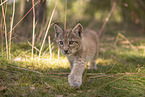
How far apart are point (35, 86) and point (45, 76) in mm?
294

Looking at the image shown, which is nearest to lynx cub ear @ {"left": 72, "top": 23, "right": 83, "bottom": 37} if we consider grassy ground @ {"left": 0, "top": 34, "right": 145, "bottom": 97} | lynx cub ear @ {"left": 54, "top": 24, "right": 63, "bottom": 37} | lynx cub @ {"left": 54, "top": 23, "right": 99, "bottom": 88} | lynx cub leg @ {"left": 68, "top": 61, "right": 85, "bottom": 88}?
lynx cub @ {"left": 54, "top": 23, "right": 99, "bottom": 88}

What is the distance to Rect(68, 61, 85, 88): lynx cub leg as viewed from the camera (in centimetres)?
265

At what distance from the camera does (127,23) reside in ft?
39.5

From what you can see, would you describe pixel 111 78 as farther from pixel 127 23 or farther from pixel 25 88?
pixel 127 23

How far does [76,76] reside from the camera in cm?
283

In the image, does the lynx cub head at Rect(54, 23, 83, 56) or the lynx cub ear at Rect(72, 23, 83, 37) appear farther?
the lynx cub ear at Rect(72, 23, 83, 37)

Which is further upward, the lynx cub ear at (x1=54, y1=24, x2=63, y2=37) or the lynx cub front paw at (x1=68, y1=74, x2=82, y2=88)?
the lynx cub ear at (x1=54, y1=24, x2=63, y2=37)

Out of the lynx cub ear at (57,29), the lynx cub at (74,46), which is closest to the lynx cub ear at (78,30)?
the lynx cub at (74,46)

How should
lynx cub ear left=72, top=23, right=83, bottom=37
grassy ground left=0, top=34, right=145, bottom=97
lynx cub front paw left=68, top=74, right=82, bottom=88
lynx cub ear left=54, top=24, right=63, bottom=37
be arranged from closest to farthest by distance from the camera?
1. grassy ground left=0, top=34, right=145, bottom=97
2. lynx cub front paw left=68, top=74, right=82, bottom=88
3. lynx cub ear left=72, top=23, right=83, bottom=37
4. lynx cub ear left=54, top=24, right=63, bottom=37

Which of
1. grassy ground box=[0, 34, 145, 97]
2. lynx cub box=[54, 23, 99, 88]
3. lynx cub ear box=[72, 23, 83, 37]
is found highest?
lynx cub ear box=[72, 23, 83, 37]

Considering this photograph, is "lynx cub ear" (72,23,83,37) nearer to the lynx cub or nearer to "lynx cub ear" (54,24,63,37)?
the lynx cub

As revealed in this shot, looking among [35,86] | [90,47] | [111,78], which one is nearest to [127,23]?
[90,47]

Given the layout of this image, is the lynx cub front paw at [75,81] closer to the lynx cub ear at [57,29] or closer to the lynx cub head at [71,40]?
the lynx cub head at [71,40]

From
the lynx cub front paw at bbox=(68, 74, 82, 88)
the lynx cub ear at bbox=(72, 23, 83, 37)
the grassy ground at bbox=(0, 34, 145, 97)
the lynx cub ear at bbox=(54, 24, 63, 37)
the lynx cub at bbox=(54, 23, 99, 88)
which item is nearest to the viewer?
the grassy ground at bbox=(0, 34, 145, 97)
